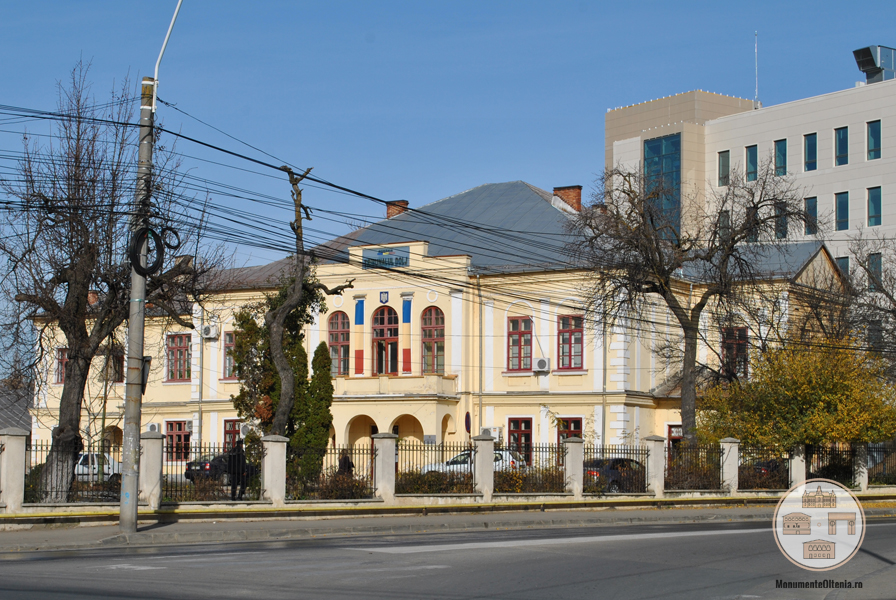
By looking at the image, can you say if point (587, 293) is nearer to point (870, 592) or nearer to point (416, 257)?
point (416, 257)

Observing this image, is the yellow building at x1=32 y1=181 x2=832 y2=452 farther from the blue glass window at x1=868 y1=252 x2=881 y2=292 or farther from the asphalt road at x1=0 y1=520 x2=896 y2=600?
the asphalt road at x1=0 y1=520 x2=896 y2=600

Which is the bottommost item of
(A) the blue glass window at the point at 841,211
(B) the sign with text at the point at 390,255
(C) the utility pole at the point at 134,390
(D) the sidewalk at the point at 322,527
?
(D) the sidewalk at the point at 322,527

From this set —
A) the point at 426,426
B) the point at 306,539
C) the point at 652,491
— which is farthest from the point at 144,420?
the point at 306,539

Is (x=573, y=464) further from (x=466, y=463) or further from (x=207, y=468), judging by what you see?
(x=207, y=468)

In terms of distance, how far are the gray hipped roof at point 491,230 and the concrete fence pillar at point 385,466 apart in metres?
17.3

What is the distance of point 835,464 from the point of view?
117 ft

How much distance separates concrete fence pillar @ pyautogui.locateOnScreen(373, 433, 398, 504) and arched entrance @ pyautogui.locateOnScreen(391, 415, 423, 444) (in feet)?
63.1

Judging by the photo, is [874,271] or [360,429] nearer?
[360,429]

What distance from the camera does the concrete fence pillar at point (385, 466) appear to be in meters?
25.2

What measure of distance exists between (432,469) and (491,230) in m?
20.9

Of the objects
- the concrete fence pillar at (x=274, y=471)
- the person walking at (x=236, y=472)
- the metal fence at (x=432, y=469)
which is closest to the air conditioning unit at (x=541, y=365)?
the metal fence at (x=432, y=469)

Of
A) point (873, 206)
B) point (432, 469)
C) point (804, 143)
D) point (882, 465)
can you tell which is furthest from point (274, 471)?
point (804, 143)

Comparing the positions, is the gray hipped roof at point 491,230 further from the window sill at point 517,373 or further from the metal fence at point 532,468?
the metal fence at point 532,468

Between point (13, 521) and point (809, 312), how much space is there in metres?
34.5
